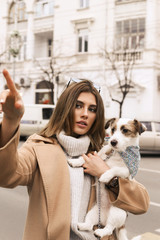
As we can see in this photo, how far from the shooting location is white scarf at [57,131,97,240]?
1936 millimetres

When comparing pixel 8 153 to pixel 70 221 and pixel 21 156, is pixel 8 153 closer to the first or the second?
pixel 21 156

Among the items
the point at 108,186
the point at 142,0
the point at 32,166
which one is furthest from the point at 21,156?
the point at 142,0

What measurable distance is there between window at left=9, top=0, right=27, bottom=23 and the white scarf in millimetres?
29358

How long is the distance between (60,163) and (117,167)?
0.49 metres

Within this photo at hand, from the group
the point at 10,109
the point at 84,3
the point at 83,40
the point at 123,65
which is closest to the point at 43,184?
the point at 10,109

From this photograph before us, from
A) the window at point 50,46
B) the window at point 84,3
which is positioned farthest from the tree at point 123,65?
the window at point 50,46

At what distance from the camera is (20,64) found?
29.4 meters

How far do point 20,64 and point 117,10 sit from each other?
10499mm

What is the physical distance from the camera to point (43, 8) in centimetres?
2838

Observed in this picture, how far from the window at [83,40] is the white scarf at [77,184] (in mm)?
24471

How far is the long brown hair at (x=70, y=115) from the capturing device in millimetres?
2172

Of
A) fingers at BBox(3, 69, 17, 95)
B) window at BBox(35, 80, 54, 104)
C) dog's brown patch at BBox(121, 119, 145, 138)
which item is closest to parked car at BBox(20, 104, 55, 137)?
window at BBox(35, 80, 54, 104)

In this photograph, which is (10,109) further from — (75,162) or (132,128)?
(132,128)

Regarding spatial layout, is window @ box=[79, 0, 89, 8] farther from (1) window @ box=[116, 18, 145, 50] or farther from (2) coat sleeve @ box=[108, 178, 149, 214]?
(2) coat sleeve @ box=[108, 178, 149, 214]
